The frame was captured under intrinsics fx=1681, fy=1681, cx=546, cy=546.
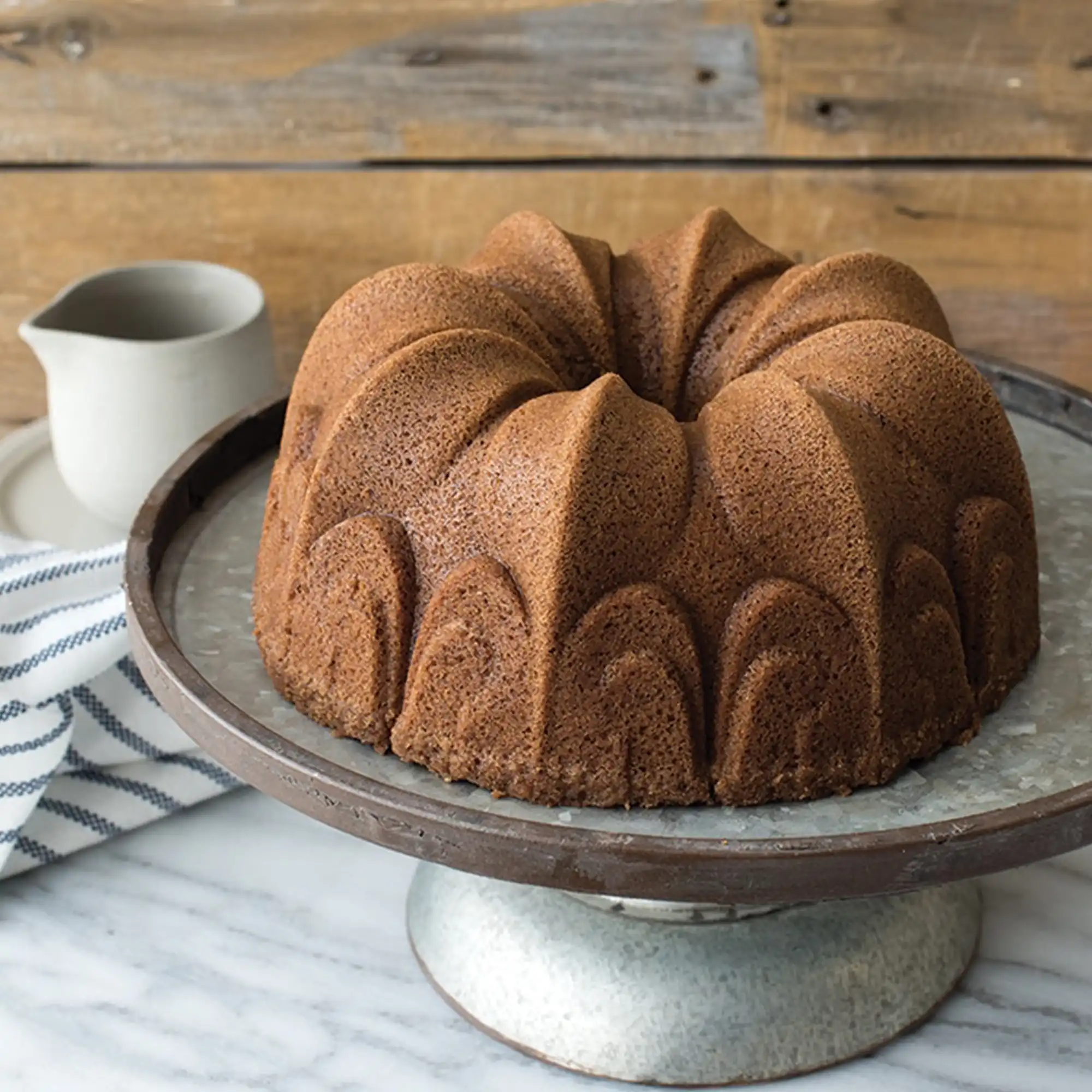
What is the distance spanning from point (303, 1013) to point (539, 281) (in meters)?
0.56

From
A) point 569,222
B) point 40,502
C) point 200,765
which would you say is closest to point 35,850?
point 200,765

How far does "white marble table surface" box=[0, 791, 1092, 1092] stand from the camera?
3.76ft

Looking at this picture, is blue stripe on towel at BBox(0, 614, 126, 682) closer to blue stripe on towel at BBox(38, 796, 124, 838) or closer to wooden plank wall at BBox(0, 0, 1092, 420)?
blue stripe on towel at BBox(38, 796, 124, 838)

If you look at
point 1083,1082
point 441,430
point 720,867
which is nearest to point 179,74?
point 441,430

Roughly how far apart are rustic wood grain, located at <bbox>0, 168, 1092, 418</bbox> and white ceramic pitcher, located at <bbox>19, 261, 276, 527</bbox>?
20cm

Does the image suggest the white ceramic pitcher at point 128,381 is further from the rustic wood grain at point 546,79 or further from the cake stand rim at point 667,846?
the cake stand rim at point 667,846

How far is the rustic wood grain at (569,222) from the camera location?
169 cm

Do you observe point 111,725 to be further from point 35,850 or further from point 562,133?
point 562,133

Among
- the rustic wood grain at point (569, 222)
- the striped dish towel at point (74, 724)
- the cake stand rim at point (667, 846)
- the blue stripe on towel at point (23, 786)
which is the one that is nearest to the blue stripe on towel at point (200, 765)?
the striped dish towel at point (74, 724)

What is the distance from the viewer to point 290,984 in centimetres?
123

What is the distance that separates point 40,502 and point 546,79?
643mm

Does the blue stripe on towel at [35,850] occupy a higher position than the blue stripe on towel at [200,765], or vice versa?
the blue stripe on towel at [200,765]

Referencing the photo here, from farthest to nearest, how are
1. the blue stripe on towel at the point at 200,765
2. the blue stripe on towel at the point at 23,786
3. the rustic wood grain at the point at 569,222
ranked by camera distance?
the rustic wood grain at the point at 569,222 → the blue stripe on towel at the point at 200,765 → the blue stripe on towel at the point at 23,786

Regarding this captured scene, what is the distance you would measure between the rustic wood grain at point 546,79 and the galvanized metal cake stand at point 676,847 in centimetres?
37
